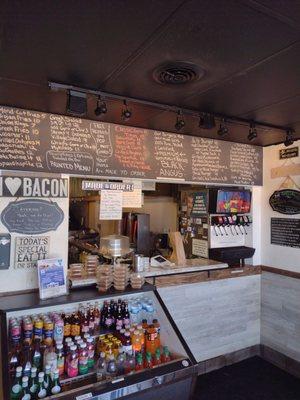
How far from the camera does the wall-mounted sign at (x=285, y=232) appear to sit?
152 inches

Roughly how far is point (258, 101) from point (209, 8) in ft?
4.30

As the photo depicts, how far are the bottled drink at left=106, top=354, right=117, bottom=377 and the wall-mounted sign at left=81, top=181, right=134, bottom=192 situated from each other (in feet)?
5.23

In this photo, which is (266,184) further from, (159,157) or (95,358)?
(95,358)

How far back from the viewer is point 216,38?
1562 millimetres

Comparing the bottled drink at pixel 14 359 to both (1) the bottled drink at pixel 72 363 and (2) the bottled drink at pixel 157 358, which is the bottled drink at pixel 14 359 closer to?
(1) the bottled drink at pixel 72 363

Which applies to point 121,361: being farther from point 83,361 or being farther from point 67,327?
point 67,327

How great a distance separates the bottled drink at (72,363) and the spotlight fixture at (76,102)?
173 centimetres

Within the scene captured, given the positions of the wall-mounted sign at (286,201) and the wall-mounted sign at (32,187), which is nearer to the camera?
the wall-mounted sign at (32,187)

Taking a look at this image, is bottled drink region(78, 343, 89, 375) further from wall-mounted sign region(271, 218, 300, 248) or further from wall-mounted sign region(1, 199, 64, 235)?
wall-mounted sign region(271, 218, 300, 248)

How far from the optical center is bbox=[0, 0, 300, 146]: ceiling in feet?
4.44

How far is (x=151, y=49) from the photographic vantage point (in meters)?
1.67

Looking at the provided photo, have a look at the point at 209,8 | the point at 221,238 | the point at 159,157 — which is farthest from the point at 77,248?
the point at 209,8

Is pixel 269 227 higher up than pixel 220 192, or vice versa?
pixel 220 192

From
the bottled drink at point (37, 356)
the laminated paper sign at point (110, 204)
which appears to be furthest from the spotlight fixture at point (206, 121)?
the bottled drink at point (37, 356)
